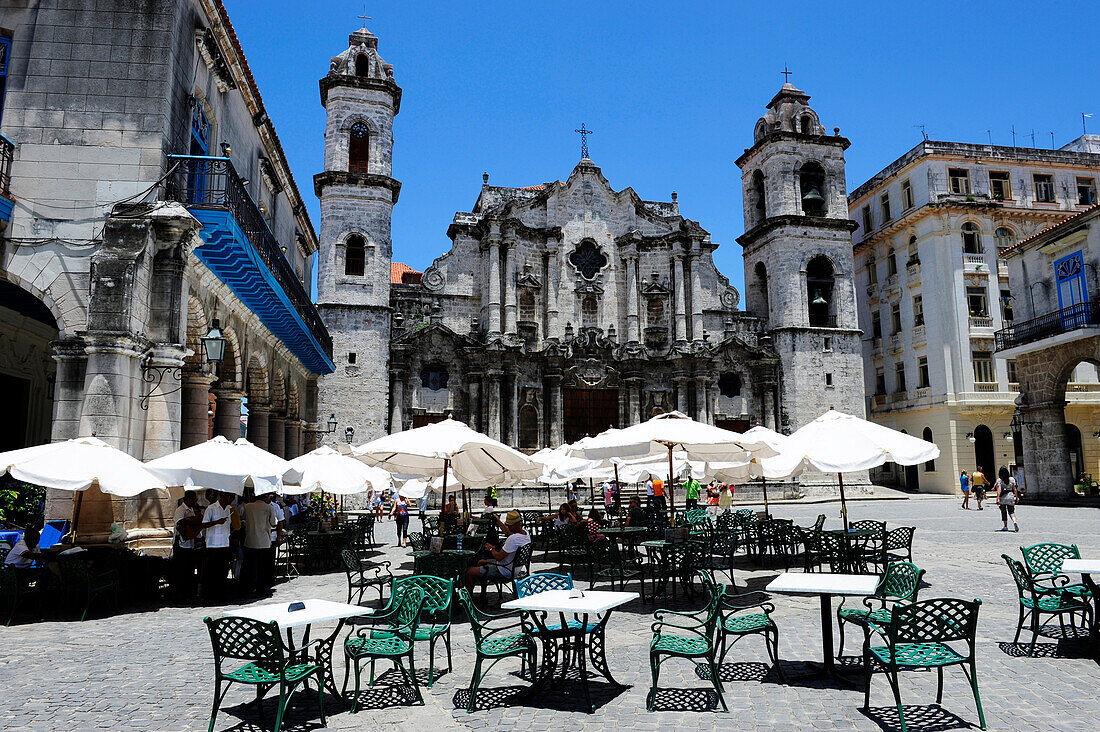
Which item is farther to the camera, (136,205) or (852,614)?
(136,205)

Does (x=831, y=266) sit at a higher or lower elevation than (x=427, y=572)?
higher

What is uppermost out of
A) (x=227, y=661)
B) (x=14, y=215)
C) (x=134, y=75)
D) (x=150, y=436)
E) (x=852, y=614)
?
(x=134, y=75)

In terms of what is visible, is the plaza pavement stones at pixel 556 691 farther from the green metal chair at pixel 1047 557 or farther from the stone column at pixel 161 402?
the stone column at pixel 161 402

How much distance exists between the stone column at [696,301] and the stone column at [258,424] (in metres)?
21.4

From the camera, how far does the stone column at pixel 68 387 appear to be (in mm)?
11227

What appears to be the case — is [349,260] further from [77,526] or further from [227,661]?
[227,661]

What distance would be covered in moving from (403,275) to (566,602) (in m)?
39.3

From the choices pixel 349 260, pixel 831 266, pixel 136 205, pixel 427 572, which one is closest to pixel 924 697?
pixel 427 572

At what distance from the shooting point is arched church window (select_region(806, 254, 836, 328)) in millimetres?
36656

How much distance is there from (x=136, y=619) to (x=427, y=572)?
3.99 metres

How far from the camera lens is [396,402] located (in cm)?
3184

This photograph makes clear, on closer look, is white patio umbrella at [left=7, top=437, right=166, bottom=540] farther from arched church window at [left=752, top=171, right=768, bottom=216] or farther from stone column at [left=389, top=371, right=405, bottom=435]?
arched church window at [left=752, top=171, right=768, bottom=216]

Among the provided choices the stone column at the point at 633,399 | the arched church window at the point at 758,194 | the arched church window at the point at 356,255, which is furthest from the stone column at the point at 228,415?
the arched church window at the point at 758,194

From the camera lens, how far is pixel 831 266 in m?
36.6
